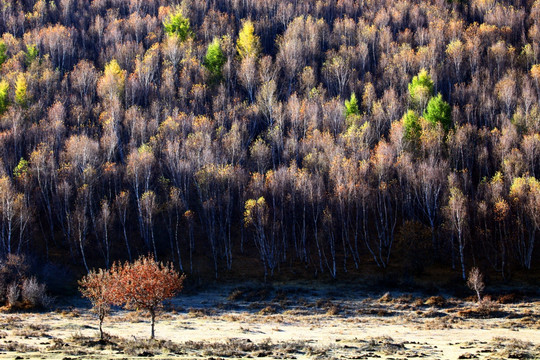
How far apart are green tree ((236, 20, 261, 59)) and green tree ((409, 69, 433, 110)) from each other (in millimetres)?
34851

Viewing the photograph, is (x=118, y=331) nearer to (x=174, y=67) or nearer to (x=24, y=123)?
(x=24, y=123)

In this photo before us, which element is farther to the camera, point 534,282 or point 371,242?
point 371,242

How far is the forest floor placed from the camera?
24125mm

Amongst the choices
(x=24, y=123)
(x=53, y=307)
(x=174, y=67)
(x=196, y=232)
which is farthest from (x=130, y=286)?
(x=174, y=67)

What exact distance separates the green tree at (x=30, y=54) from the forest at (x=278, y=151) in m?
0.54

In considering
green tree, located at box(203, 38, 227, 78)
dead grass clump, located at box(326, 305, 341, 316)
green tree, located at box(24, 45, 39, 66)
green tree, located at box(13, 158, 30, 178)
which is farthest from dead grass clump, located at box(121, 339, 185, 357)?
green tree, located at box(24, 45, 39, 66)

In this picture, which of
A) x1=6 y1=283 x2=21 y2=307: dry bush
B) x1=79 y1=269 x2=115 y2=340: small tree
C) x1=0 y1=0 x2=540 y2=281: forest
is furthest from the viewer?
x1=0 y1=0 x2=540 y2=281: forest

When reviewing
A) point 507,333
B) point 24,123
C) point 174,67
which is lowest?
point 507,333

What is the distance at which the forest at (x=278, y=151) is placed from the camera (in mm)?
52094

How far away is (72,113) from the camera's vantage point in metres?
72.6

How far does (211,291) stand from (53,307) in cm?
1553

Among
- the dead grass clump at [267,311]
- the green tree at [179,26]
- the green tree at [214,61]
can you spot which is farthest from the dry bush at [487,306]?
the green tree at [179,26]

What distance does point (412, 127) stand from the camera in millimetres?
65812

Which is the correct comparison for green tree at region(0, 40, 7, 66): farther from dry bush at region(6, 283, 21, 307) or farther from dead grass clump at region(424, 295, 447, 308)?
dead grass clump at region(424, 295, 447, 308)
